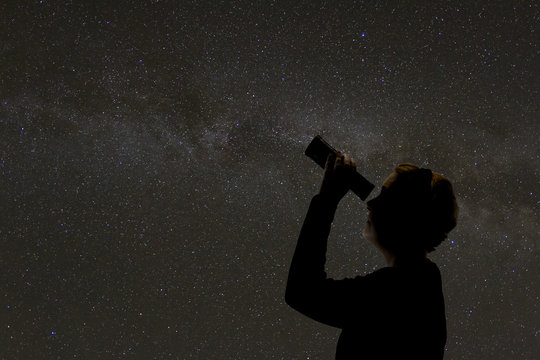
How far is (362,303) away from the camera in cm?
90

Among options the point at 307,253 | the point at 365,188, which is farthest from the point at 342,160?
the point at 307,253

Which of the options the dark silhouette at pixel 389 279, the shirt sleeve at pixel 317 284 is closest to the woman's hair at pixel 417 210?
the dark silhouette at pixel 389 279

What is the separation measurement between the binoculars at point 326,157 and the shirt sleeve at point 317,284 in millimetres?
157

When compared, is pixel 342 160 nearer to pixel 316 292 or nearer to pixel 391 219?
pixel 391 219

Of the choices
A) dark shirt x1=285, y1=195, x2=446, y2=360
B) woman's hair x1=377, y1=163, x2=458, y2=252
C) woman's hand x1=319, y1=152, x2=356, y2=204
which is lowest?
dark shirt x1=285, y1=195, x2=446, y2=360

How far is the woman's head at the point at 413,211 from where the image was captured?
0.98 m

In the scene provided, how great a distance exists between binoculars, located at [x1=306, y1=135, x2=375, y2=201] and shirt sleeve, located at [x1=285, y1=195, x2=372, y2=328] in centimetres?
16

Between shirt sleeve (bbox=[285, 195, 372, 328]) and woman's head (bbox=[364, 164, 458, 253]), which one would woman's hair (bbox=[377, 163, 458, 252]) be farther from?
shirt sleeve (bbox=[285, 195, 372, 328])

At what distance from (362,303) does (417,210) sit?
0.73ft

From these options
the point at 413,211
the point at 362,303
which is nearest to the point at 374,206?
the point at 413,211

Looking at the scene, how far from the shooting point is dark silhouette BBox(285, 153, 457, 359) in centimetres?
89

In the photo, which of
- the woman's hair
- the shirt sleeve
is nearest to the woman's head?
the woman's hair

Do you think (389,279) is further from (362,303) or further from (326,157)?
(326,157)

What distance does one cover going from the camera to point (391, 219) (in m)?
1.00
